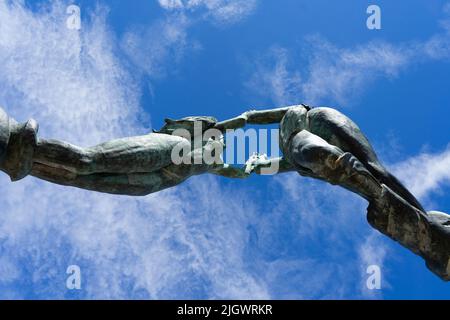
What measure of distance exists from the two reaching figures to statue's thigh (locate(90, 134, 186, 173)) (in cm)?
1

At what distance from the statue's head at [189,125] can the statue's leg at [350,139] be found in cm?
171

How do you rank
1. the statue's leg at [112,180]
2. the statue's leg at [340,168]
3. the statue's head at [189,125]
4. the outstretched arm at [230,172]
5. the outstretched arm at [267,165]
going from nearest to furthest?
the statue's leg at [340,168], the statue's leg at [112,180], the statue's head at [189,125], the outstretched arm at [267,165], the outstretched arm at [230,172]

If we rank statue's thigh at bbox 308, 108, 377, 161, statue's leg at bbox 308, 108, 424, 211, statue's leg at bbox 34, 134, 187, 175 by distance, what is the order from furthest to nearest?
statue's thigh at bbox 308, 108, 377, 161, statue's leg at bbox 308, 108, 424, 211, statue's leg at bbox 34, 134, 187, 175

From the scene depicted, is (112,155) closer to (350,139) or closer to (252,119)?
(252,119)

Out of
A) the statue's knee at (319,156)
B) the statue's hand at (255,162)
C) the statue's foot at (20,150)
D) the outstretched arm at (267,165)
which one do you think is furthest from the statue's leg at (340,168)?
the statue's foot at (20,150)

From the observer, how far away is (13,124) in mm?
9820

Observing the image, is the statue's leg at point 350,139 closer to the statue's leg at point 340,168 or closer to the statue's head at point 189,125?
the statue's leg at point 340,168

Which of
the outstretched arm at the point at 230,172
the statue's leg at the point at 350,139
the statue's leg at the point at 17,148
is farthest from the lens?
the outstretched arm at the point at 230,172

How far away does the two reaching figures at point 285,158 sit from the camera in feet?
32.2

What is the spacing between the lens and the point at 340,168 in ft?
32.2

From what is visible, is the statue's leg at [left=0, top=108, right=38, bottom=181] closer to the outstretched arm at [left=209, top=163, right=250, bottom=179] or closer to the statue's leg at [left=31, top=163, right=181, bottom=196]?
the statue's leg at [left=31, top=163, right=181, bottom=196]

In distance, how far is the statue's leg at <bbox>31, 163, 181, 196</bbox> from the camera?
10.1 metres

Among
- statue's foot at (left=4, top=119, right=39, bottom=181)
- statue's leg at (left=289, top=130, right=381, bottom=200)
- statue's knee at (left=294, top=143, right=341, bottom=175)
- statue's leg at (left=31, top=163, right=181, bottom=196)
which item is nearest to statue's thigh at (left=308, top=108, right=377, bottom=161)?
statue's leg at (left=289, top=130, right=381, bottom=200)

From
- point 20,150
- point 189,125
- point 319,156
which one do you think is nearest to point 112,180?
point 20,150
